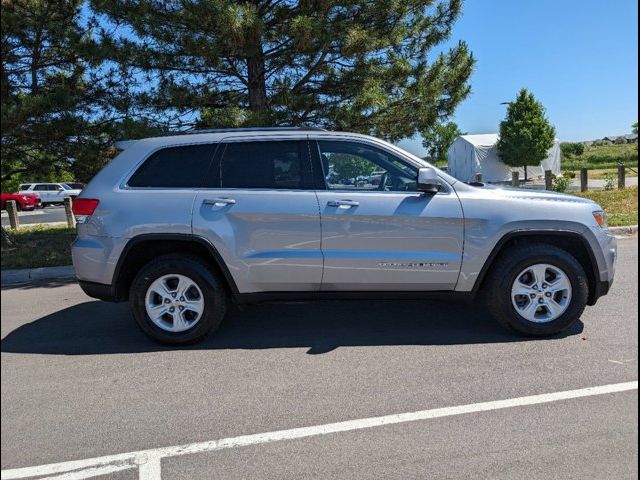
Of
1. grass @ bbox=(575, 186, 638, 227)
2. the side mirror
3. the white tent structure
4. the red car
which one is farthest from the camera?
the white tent structure

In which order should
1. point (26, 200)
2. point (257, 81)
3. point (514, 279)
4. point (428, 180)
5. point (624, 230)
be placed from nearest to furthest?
point (428, 180) < point (514, 279) < point (257, 81) < point (624, 230) < point (26, 200)

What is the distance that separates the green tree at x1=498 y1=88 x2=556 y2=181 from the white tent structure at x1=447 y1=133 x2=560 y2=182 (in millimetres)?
944

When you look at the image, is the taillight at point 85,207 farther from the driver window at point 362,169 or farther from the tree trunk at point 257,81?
the tree trunk at point 257,81

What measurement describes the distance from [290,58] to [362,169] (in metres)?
5.60

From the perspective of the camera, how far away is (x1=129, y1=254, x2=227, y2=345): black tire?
169 inches

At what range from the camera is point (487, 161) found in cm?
3597

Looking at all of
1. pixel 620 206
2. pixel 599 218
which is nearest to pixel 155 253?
pixel 599 218

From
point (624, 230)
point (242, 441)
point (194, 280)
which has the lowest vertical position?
point (242, 441)

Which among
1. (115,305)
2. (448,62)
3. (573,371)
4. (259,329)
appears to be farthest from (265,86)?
(573,371)

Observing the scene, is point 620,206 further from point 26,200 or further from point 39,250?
point 26,200

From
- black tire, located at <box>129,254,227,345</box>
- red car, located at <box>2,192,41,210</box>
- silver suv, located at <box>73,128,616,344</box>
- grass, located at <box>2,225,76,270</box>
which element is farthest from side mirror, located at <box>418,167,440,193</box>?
red car, located at <box>2,192,41,210</box>

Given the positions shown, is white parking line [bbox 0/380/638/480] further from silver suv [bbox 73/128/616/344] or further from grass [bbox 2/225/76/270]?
grass [bbox 2/225/76/270]

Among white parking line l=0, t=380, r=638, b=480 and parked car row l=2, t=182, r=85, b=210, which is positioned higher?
parked car row l=2, t=182, r=85, b=210

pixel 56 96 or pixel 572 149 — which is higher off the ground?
pixel 572 149
